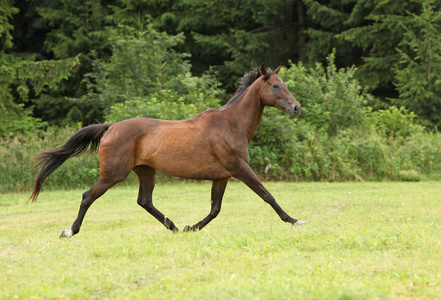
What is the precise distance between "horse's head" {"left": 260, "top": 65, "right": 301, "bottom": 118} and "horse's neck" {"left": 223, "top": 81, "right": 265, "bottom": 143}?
0.38ft

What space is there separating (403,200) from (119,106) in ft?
32.4

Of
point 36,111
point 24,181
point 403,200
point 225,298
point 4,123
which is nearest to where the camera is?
point 225,298

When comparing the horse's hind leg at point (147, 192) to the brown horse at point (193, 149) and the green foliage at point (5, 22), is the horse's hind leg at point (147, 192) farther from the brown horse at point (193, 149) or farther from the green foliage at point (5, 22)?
the green foliage at point (5, 22)

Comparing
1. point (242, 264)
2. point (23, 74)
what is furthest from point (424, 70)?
point (242, 264)

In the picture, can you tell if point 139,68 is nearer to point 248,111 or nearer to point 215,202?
point 248,111

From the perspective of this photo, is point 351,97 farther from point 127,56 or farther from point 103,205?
point 103,205

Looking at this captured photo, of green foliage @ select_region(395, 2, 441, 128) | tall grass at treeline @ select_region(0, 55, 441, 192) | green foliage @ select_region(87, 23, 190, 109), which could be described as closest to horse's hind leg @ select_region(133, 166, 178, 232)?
tall grass at treeline @ select_region(0, 55, 441, 192)

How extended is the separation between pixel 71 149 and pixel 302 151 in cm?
1060

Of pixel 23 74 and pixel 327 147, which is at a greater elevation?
pixel 23 74

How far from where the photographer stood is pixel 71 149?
884 cm

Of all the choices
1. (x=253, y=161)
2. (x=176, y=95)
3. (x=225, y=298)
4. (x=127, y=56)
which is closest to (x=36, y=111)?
(x=127, y=56)

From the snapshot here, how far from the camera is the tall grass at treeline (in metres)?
16.9

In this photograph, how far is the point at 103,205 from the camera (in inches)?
545

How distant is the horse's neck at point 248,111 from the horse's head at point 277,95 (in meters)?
0.12
